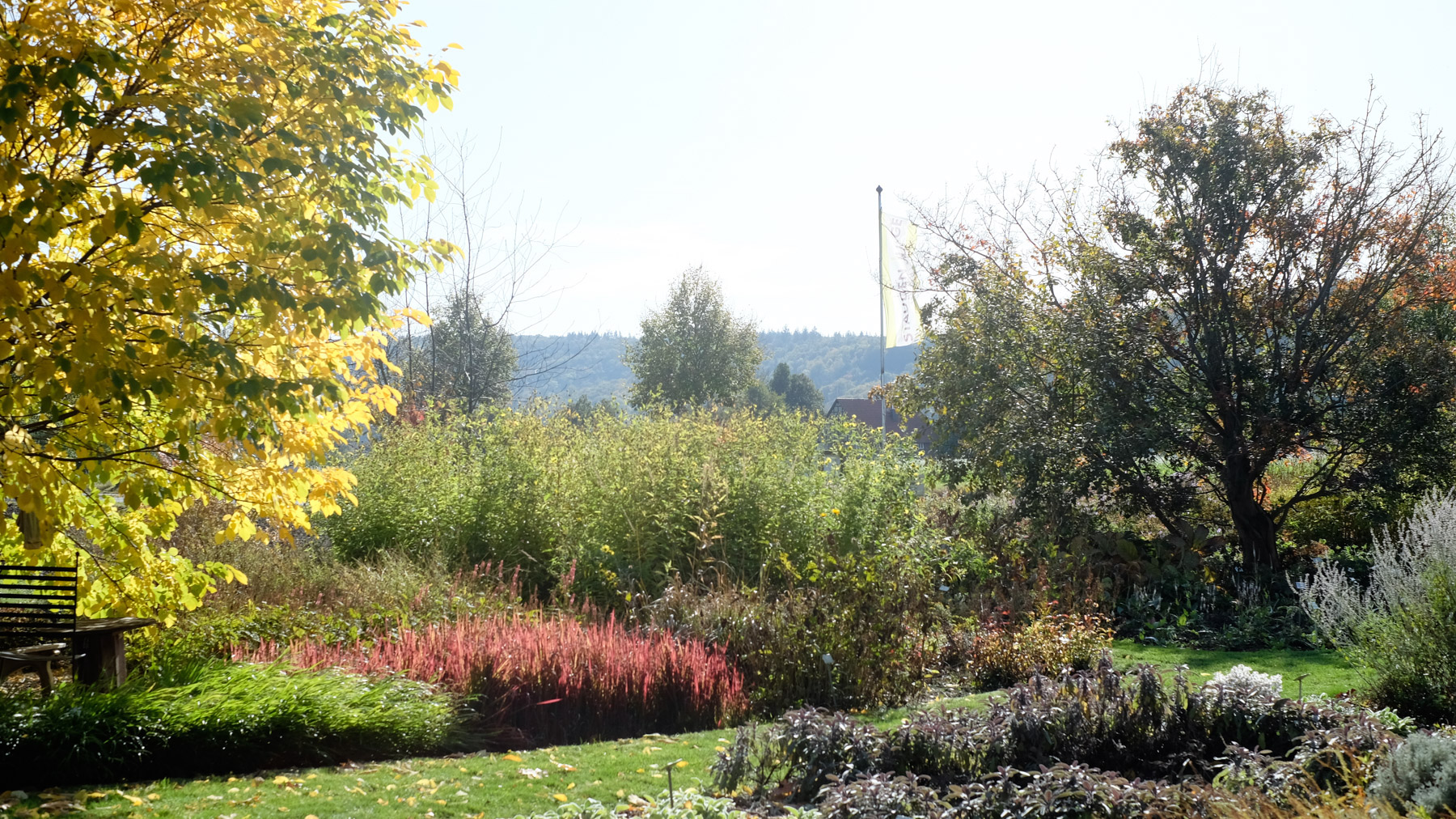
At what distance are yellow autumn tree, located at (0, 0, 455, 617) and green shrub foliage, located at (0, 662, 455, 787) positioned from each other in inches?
29.7

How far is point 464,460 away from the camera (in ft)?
34.3

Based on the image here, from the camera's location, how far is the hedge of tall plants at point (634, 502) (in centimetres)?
800

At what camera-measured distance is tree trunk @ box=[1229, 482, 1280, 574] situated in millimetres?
9352

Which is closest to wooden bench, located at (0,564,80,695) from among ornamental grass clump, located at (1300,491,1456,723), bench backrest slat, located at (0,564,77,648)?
bench backrest slat, located at (0,564,77,648)

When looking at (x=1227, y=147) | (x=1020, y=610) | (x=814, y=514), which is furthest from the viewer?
(x=1227, y=147)

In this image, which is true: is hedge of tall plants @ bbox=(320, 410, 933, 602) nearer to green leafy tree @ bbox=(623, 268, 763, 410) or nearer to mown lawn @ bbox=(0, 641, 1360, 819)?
mown lawn @ bbox=(0, 641, 1360, 819)

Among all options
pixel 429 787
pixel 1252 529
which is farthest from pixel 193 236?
pixel 1252 529

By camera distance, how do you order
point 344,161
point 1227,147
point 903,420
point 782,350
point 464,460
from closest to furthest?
point 344,161 < point 1227,147 < point 464,460 < point 903,420 < point 782,350

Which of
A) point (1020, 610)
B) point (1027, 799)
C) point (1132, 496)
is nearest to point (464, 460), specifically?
point (1020, 610)

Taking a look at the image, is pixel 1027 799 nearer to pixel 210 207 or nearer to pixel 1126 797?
pixel 1126 797

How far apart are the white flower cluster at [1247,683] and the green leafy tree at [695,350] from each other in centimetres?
3285

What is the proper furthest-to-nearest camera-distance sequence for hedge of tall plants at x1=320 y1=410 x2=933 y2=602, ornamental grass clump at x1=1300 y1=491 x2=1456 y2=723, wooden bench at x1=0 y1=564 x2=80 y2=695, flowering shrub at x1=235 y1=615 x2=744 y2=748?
1. hedge of tall plants at x1=320 y1=410 x2=933 y2=602
2. flowering shrub at x1=235 y1=615 x2=744 y2=748
3. wooden bench at x1=0 y1=564 x2=80 y2=695
4. ornamental grass clump at x1=1300 y1=491 x2=1456 y2=723

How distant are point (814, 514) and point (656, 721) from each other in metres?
3.20

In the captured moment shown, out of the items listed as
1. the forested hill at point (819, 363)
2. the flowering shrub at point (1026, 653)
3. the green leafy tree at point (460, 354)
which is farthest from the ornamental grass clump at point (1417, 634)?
the forested hill at point (819, 363)
